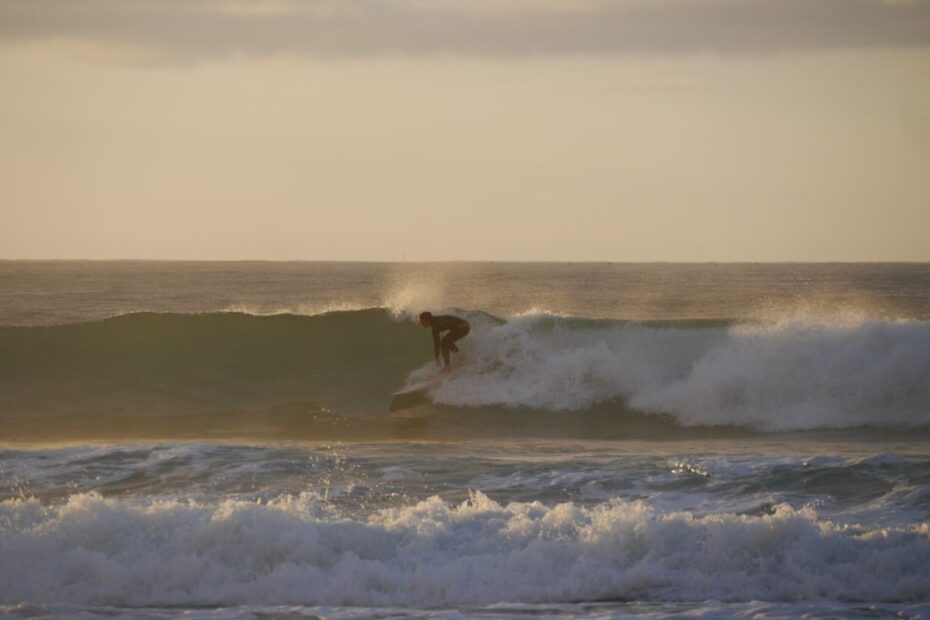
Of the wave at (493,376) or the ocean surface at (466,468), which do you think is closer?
the ocean surface at (466,468)

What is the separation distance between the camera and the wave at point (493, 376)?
18.1 m

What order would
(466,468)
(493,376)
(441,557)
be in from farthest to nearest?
(493,376) < (466,468) < (441,557)

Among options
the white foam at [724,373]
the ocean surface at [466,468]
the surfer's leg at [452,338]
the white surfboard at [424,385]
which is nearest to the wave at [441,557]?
the ocean surface at [466,468]

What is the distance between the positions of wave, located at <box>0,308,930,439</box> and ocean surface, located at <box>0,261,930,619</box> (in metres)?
0.06

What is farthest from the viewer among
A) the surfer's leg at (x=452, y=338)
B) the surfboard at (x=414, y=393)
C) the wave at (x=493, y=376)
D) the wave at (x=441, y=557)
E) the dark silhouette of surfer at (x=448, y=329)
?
the surfboard at (x=414, y=393)

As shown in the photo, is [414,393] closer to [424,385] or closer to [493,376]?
[424,385]

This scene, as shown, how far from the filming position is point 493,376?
Answer: 19953mm

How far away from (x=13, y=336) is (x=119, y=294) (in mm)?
29386

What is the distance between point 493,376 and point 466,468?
275 inches

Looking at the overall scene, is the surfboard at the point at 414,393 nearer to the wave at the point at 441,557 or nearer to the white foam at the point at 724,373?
the white foam at the point at 724,373

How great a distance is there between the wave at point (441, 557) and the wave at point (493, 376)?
7.08m

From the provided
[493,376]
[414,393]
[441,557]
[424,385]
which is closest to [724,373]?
[493,376]

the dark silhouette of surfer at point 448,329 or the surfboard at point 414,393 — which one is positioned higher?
the dark silhouette of surfer at point 448,329

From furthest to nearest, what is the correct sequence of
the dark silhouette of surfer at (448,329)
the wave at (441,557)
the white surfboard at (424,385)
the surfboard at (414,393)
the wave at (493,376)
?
the white surfboard at (424,385) < the surfboard at (414,393) < the dark silhouette of surfer at (448,329) < the wave at (493,376) < the wave at (441,557)
